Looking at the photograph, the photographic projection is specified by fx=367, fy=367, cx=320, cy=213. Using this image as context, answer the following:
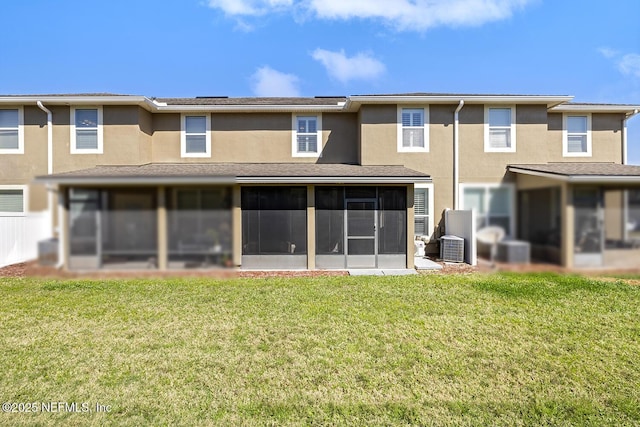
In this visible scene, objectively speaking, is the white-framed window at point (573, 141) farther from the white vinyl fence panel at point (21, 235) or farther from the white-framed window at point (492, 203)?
the white vinyl fence panel at point (21, 235)

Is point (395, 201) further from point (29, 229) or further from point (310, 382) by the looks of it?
point (29, 229)

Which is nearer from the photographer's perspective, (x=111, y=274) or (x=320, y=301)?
(x=111, y=274)

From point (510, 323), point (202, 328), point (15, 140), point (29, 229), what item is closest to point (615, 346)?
point (510, 323)

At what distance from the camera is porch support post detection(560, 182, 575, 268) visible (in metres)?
1.25

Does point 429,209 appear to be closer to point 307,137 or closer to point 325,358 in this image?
point 307,137

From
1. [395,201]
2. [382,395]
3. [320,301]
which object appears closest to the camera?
[382,395]

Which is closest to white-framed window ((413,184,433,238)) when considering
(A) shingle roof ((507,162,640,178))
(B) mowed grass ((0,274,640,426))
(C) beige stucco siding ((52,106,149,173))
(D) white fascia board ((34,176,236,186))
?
(B) mowed grass ((0,274,640,426))

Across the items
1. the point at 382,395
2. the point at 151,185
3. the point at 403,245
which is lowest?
the point at 382,395

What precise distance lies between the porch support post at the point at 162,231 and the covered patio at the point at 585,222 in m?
1.27

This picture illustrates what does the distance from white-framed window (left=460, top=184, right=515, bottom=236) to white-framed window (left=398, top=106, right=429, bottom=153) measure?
15.1 meters

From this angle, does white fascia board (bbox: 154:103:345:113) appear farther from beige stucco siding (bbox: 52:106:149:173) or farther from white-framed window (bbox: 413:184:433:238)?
white-framed window (bbox: 413:184:433:238)

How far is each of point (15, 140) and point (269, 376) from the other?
533 cm

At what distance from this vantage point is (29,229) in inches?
54.4

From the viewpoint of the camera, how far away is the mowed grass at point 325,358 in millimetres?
5617
